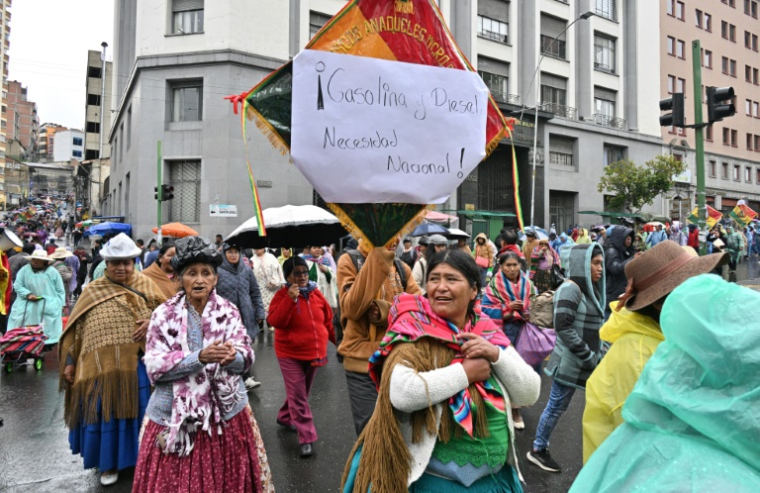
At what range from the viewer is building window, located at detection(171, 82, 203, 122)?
23078mm

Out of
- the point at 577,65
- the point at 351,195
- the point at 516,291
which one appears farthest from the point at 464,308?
the point at 577,65

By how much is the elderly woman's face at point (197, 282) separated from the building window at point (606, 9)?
3614 centimetres

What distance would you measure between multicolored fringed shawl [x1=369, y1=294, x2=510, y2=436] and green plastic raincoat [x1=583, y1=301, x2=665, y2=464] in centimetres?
52

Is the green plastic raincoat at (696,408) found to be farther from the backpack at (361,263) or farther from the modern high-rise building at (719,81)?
the modern high-rise building at (719,81)

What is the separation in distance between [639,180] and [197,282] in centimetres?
3190

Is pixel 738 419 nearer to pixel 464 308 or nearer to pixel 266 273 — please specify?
pixel 464 308

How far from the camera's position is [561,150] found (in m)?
32.1

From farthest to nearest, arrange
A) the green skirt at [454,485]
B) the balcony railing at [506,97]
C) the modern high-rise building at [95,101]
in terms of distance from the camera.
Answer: the modern high-rise building at [95,101] < the balcony railing at [506,97] < the green skirt at [454,485]

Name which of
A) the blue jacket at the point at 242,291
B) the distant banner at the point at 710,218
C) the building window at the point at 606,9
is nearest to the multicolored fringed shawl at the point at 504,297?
the blue jacket at the point at 242,291

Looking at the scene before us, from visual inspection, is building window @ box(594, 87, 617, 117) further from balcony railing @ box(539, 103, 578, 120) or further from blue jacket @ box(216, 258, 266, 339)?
blue jacket @ box(216, 258, 266, 339)

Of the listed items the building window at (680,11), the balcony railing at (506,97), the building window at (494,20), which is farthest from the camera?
the building window at (680,11)

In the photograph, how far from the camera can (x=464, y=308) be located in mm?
2475

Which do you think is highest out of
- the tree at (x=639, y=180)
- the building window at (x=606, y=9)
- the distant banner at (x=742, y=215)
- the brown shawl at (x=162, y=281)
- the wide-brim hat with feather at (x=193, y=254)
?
the building window at (x=606, y=9)

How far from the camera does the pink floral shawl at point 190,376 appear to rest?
2984 millimetres
